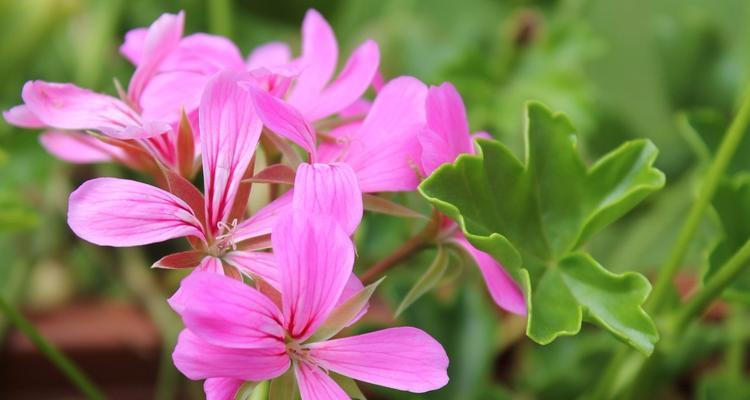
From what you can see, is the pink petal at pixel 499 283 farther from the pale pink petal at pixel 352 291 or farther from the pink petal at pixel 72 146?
the pink petal at pixel 72 146

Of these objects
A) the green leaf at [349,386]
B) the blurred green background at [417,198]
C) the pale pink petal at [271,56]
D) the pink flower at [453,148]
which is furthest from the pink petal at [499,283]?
the blurred green background at [417,198]

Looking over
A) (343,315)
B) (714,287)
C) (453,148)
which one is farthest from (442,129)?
(714,287)

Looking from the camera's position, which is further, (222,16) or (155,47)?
(222,16)

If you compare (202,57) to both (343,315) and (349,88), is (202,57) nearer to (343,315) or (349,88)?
(349,88)

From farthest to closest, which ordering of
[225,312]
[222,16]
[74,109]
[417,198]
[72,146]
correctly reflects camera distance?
1. [417,198]
2. [222,16]
3. [72,146]
4. [74,109]
5. [225,312]

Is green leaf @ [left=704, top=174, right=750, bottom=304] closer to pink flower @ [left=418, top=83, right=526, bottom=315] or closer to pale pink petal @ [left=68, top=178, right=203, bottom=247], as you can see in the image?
pink flower @ [left=418, top=83, right=526, bottom=315]
